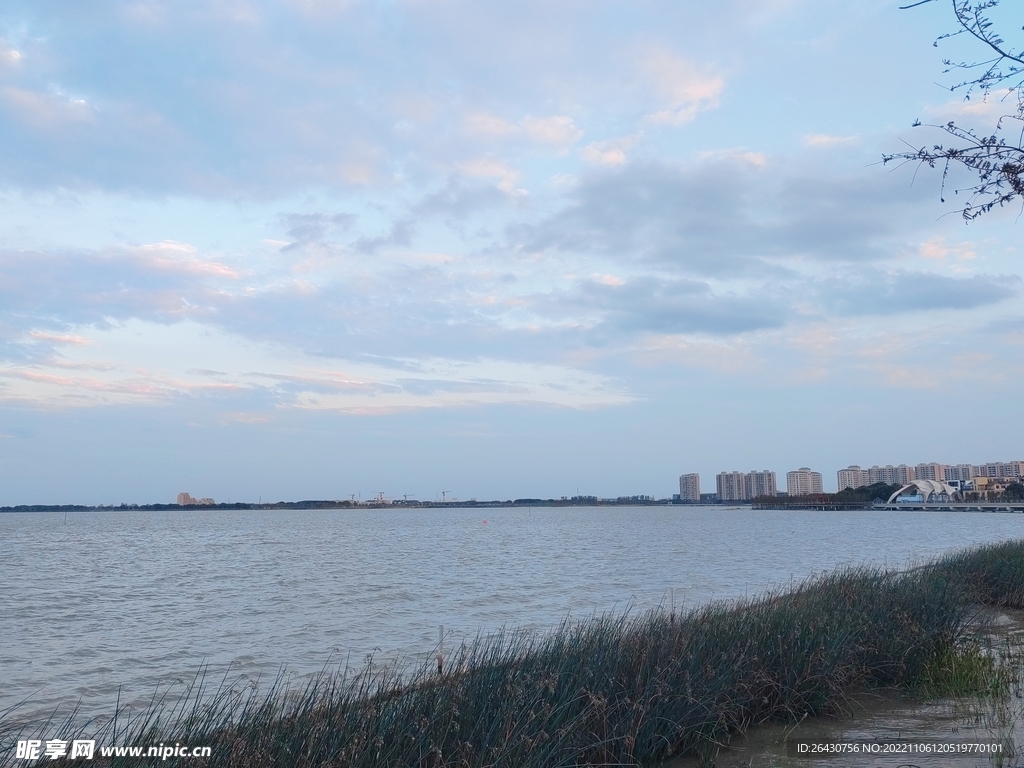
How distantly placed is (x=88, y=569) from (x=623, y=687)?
43.1 meters

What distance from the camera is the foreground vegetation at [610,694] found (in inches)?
226

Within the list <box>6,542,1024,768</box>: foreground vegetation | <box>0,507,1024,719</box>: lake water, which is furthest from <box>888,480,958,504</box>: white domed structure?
<box>6,542,1024,768</box>: foreground vegetation

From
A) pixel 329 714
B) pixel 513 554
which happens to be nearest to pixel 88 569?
pixel 513 554

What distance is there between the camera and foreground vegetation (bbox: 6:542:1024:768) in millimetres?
5738

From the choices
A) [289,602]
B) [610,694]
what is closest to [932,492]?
[289,602]

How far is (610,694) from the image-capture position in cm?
729

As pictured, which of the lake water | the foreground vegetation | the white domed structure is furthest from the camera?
the white domed structure

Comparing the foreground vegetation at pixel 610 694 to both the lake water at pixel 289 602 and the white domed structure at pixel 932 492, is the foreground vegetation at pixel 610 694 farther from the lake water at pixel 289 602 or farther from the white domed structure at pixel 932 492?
the white domed structure at pixel 932 492

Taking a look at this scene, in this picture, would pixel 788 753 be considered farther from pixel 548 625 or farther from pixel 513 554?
pixel 513 554

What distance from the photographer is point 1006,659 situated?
415 inches

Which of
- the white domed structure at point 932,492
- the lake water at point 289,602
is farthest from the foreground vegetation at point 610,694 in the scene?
the white domed structure at point 932,492

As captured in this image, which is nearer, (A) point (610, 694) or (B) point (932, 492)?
(A) point (610, 694)

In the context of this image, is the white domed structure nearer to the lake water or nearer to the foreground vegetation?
the lake water

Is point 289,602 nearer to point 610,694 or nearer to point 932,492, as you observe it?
point 610,694
